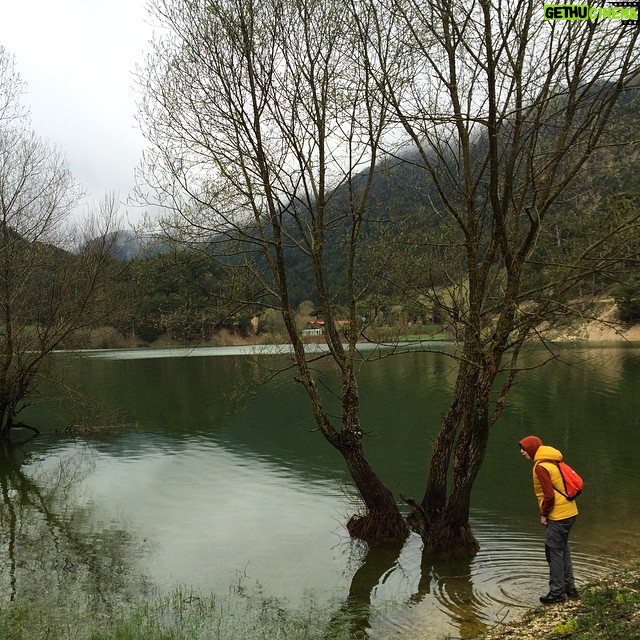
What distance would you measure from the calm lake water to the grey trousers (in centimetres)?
54

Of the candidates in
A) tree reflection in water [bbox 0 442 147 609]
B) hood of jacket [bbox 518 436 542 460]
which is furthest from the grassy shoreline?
tree reflection in water [bbox 0 442 147 609]

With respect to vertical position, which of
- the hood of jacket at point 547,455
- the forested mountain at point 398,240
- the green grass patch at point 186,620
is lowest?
the green grass patch at point 186,620

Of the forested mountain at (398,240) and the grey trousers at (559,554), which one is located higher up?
the forested mountain at (398,240)

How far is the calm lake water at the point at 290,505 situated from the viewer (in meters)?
9.09

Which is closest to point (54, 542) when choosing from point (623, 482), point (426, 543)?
point (426, 543)

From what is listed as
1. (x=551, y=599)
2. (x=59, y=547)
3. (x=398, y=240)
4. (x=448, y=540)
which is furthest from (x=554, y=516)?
(x=59, y=547)

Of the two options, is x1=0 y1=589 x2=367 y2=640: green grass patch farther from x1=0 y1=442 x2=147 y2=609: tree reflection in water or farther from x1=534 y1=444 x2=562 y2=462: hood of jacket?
x1=534 y1=444 x2=562 y2=462: hood of jacket

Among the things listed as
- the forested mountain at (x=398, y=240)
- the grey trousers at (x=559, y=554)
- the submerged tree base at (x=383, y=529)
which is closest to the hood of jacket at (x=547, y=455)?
the grey trousers at (x=559, y=554)

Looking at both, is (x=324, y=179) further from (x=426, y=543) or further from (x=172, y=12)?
(x=426, y=543)

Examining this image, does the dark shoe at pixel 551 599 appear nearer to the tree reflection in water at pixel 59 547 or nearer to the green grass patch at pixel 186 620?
the green grass patch at pixel 186 620

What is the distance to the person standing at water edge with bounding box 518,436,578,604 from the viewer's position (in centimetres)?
745

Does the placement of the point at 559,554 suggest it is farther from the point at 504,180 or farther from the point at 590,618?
the point at 504,180

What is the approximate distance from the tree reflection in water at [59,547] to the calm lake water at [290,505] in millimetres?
56

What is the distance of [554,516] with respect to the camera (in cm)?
748
